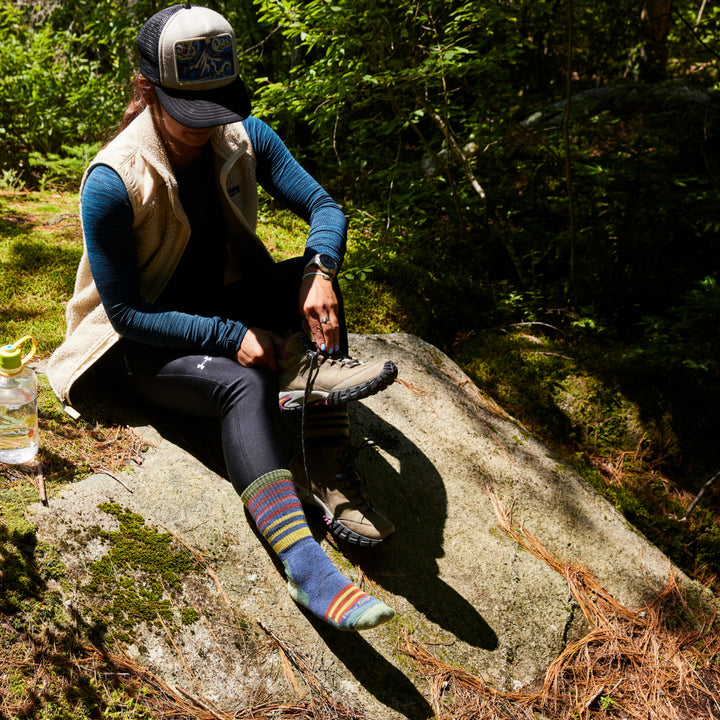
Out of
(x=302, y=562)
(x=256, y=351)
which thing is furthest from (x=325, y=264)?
(x=302, y=562)

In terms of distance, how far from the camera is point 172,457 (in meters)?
2.21

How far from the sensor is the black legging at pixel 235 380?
1938 mm

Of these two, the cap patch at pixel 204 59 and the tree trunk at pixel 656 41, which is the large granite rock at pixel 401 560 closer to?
the cap patch at pixel 204 59

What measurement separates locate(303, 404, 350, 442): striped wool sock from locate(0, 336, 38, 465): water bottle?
912 millimetres

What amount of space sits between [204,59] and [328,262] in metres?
0.76

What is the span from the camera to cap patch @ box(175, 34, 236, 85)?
1849mm

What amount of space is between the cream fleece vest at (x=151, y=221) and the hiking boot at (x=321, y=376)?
507mm

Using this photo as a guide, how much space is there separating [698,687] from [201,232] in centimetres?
244

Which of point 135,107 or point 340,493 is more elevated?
point 135,107

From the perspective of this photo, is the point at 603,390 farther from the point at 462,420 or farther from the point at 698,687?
the point at 698,687

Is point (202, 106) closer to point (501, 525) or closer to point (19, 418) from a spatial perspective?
point (19, 418)

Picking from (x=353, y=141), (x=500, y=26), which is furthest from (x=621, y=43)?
(x=353, y=141)

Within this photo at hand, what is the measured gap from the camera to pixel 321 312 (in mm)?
2113

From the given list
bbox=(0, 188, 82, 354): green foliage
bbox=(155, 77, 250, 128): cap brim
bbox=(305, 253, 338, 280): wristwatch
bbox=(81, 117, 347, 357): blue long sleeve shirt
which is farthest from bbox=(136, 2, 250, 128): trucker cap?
bbox=(0, 188, 82, 354): green foliage
